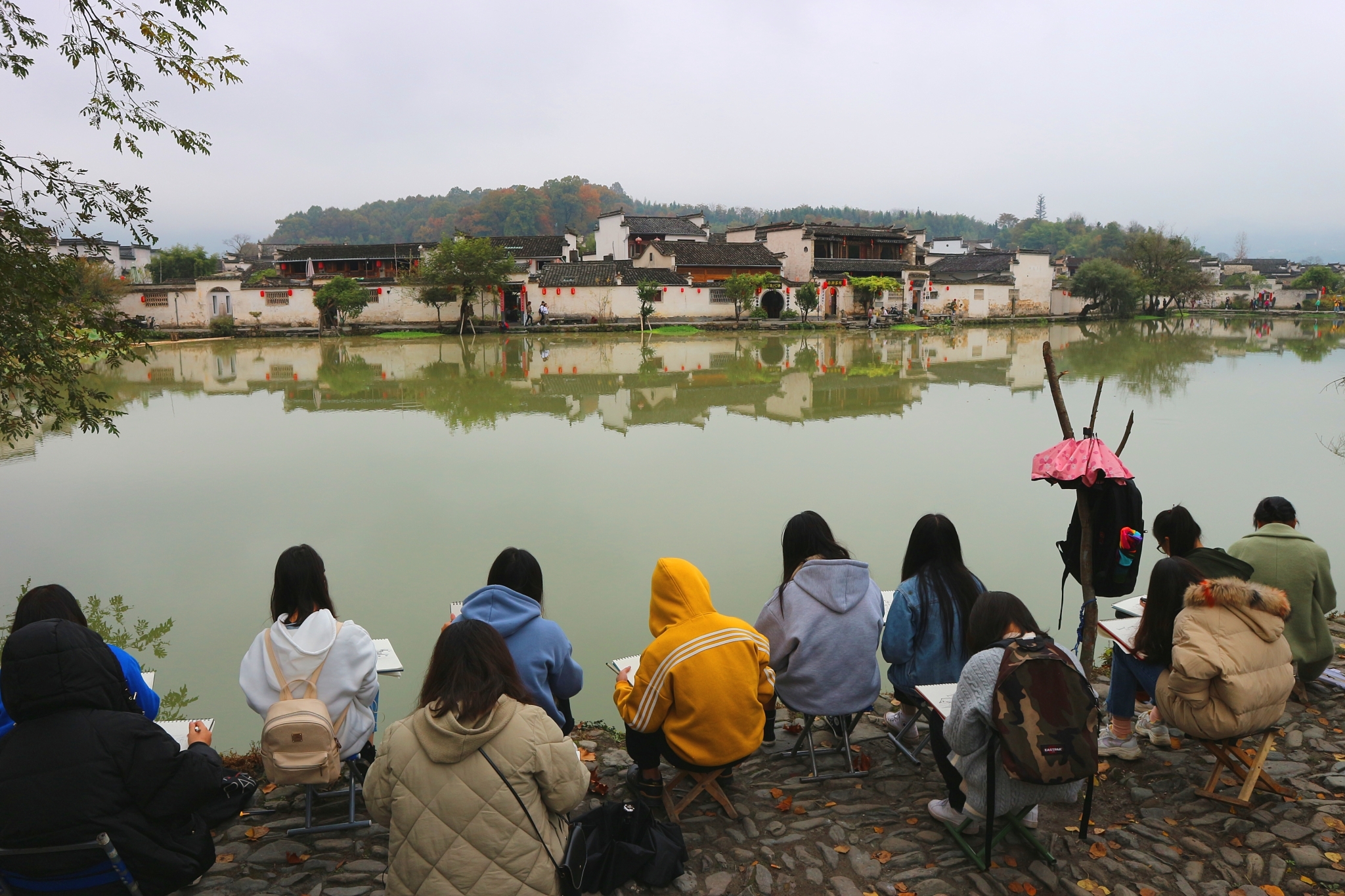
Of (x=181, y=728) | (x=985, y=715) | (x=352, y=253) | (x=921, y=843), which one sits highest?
(x=352, y=253)

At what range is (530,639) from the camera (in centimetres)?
281

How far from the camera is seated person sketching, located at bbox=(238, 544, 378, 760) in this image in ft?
8.82

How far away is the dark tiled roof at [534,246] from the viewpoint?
117 feet

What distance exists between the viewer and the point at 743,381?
51.7 feet

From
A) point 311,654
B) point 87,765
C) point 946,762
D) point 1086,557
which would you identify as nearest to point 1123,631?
point 1086,557

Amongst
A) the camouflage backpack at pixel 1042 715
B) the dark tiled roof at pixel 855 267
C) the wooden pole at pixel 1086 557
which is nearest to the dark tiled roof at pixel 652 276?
the dark tiled roof at pixel 855 267

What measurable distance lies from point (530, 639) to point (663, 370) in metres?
15.0

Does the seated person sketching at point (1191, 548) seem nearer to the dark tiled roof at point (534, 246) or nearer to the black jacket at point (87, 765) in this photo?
the black jacket at point (87, 765)

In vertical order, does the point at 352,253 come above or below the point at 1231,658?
above

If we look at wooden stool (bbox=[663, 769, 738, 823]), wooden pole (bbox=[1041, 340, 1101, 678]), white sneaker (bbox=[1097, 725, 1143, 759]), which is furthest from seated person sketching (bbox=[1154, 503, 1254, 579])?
wooden stool (bbox=[663, 769, 738, 823])

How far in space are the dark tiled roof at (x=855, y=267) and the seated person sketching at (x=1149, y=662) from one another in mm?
33110

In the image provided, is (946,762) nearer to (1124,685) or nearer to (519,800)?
(1124,685)

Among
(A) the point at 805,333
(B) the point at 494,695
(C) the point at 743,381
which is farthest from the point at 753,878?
(A) the point at 805,333

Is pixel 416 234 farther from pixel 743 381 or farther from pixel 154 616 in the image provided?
pixel 154 616
